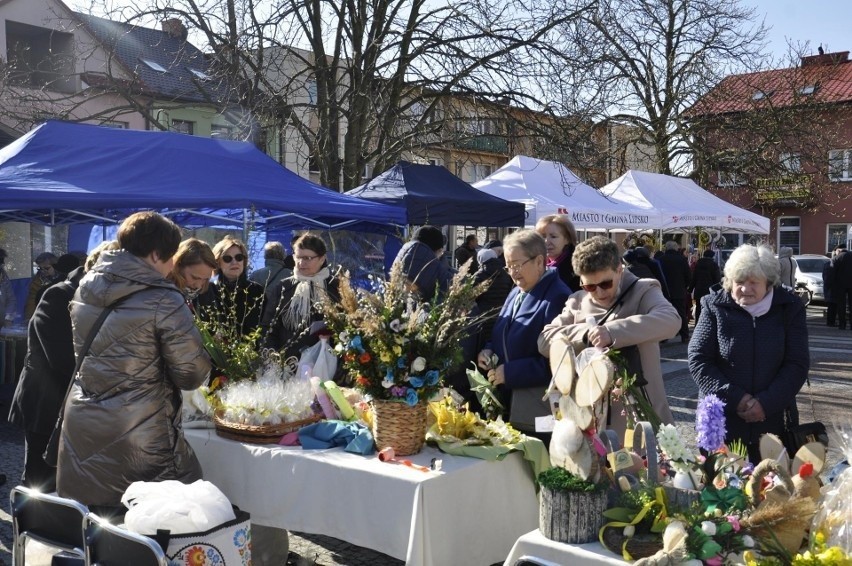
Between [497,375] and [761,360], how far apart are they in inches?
41.1

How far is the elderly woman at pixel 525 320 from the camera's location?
10.8ft

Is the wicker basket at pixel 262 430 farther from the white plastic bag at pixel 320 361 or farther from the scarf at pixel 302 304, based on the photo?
the scarf at pixel 302 304

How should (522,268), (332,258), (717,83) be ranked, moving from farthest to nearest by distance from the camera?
(717,83) → (332,258) → (522,268)

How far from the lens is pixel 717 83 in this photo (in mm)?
15164

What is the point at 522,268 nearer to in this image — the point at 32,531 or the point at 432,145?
the point at 32,531

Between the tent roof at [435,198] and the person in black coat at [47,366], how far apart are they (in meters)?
5.00

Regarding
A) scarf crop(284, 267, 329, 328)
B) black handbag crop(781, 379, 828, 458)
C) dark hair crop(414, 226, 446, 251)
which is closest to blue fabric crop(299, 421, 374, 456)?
scarf crop(284, 267, 329, 328)

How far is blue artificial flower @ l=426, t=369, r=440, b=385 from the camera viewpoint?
277cm

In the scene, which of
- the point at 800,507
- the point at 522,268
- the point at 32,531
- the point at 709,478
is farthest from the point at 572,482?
the point at 32,531

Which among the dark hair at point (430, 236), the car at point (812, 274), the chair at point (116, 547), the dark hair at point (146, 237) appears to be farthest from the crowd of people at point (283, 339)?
the car at point (812, 274)

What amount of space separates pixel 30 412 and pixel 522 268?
7.07 ft

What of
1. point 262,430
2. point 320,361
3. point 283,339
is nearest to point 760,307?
point 320,361

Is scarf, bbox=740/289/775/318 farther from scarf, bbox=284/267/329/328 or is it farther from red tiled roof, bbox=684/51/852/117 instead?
red tiled roof, bbox=684/51/852/117

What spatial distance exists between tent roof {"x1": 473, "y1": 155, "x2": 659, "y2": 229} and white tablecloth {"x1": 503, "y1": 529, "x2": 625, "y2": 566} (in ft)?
27.9
